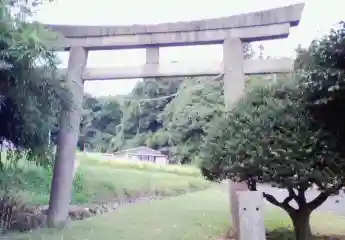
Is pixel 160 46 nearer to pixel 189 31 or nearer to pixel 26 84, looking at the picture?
pixel 189 31

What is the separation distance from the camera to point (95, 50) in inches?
308

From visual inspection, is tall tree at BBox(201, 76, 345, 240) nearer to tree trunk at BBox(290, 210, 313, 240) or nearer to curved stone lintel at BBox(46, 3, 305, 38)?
tree trunk at BBox(290, 210, 313, 240)

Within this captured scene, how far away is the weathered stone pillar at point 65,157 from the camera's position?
7.25m

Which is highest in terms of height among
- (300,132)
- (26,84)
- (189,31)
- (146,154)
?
(189,31)

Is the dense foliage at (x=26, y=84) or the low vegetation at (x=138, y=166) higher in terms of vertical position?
the dense foliage at (x=26, y=84)

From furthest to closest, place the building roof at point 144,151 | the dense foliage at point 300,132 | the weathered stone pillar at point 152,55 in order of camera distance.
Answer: the building roof at point 144,151
the weathered stone pillar at point 152,55
the dense foliage at point 300,132

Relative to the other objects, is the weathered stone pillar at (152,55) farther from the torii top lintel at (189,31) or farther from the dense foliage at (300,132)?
the dense foliage at (300,132)

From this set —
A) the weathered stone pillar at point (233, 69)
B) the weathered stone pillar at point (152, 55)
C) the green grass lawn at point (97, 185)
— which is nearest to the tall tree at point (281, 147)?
the weathered stone pillar at point (233, 69)

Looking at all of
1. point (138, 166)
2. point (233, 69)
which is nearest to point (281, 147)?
point (233, 69)

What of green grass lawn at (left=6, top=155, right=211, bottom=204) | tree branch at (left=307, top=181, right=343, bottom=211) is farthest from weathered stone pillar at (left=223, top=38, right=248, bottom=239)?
green grass lawn at (left=6, top=155, right=211, bottom=204)

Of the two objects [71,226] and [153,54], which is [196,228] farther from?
[153,54]

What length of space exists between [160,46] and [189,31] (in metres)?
0.60

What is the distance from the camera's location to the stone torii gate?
22.4 feet

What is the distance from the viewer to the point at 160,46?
7.38 meters
